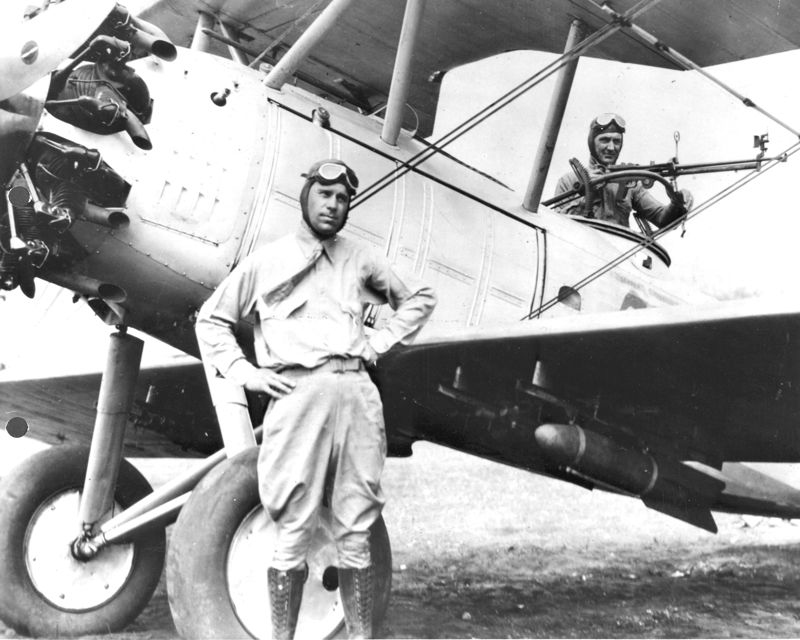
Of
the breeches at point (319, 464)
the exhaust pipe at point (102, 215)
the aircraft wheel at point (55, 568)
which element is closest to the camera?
the breeches at point (319, 464)

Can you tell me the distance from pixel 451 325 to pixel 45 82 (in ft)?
6.84

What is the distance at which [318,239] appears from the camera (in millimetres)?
2775

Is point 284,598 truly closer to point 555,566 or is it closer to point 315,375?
point 315,375

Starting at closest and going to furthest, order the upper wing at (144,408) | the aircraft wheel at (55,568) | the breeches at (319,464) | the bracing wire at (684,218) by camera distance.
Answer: the breeches at (319,464) < the aircraft wheel at (55,568) < the bracing wire at (684,218) < the upper wing at (144,408)

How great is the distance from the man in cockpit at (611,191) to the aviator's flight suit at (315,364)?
10.4 ft

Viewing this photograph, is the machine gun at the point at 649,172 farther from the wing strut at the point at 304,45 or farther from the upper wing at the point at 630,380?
the wing strut at the point at 304,45

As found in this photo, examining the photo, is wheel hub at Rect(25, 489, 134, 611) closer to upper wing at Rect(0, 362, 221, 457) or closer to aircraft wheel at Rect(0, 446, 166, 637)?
aircraft wheel at Rect(0, 446, 166, 637)

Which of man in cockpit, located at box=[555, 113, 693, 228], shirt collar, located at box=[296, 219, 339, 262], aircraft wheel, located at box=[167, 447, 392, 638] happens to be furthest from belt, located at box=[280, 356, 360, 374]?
man in cockpit, located at box=[555, 113, 693, 228]

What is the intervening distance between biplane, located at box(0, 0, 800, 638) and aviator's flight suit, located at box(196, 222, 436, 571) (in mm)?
285

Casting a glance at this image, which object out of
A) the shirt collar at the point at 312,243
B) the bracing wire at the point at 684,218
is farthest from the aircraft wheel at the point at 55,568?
the bracing wire at the point at 684,218

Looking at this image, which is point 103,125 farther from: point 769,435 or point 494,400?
point 769,435

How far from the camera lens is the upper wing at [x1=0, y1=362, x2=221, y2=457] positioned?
198 inches

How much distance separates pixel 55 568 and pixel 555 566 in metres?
3.50

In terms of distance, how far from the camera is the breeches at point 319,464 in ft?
8.35
